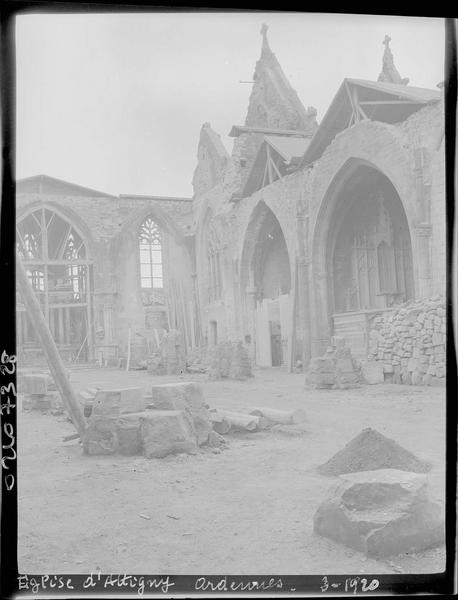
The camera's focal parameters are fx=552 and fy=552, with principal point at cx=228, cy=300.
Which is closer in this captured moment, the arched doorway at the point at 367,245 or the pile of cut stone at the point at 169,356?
the pile of cut stone at the point at 169,356

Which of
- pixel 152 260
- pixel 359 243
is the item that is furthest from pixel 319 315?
pixel 359 243

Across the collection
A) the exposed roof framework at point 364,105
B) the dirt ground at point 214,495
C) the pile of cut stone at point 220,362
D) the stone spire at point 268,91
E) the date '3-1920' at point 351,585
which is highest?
the exposed roof framework at point 364,105

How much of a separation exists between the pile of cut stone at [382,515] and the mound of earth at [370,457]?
0.50 metres

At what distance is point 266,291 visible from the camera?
23.6ft

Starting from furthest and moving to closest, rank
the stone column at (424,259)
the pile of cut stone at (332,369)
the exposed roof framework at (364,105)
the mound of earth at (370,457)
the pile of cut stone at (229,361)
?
1. the stone column at (424,259)
2. the pile of cut stone at (332,369)
3. the exposed roof framework at (364,105)
4. the pile of cut stone at (229,361)
5. the mound of earth at (370,457)

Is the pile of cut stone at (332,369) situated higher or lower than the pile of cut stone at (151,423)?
higher

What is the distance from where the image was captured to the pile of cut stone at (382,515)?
3.54 metres

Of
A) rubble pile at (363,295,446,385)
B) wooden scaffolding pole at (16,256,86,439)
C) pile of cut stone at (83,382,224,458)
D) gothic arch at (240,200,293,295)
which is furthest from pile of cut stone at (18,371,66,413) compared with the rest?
rubble pile at (363,295,446,385)

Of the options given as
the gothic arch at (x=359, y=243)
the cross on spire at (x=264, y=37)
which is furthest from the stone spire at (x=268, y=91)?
the gothic arch at (x=359, y=243)

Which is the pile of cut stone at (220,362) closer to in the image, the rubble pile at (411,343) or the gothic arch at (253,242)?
the gothic arch at (253,242)

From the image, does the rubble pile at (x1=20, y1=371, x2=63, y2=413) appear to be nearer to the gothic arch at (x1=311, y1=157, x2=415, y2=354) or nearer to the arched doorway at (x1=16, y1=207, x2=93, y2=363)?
the arched doorway at (x1=16, y1=207, x2=93, y2=363)

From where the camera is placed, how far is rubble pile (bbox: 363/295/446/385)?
17.9 ft

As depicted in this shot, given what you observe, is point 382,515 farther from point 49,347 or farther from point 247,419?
point 49,347

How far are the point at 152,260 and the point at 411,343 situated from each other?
360 cm
